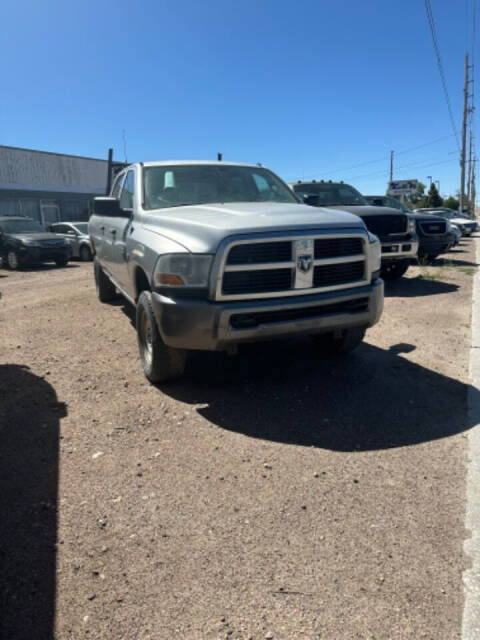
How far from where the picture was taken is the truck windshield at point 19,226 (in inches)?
632

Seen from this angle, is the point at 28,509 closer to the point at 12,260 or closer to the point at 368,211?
the point at 368,211

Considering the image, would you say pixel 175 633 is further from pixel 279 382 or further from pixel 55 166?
pixel 55 166

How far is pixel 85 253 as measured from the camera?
18.2 meters

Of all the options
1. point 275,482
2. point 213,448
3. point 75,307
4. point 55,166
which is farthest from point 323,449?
point 55,166

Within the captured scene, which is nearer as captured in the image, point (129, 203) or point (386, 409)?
point (386, 409)

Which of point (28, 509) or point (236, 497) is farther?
point (236, 497)

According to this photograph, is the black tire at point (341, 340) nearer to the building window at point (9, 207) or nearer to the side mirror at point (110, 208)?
the side mirror at point (110, 208)

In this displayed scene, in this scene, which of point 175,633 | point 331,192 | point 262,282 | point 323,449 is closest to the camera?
point 175,633

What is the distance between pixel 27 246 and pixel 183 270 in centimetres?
1314

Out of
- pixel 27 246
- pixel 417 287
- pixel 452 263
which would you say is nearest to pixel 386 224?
pixel 417 287

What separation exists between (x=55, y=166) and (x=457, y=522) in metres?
31.2

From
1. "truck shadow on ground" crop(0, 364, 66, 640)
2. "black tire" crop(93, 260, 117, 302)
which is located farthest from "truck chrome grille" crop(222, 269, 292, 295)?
"black tire" crop(93, 260, 117, 302)

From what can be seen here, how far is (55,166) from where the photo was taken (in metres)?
29.2

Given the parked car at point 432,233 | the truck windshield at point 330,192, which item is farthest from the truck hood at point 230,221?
the parked car at point 432,233
